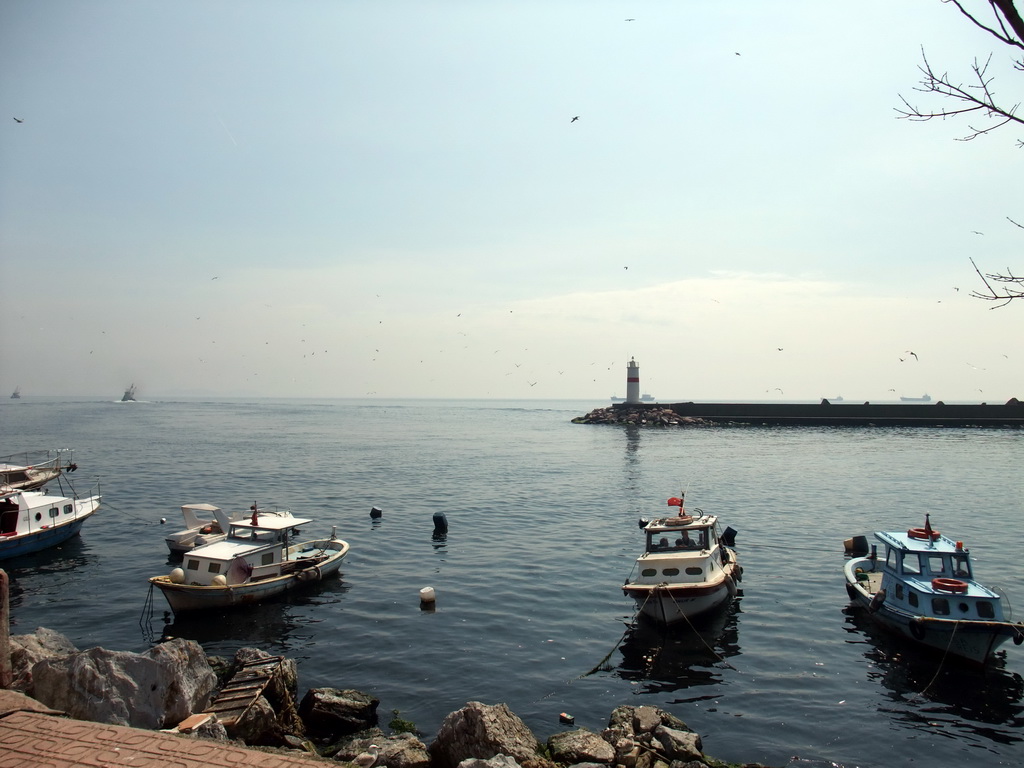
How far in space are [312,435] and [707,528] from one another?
91586mm

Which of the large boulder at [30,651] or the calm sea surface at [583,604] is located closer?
the large boulder at [30,651]

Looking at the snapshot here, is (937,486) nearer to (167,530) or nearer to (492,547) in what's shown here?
(492,547)

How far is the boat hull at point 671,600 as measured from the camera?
2100 cm

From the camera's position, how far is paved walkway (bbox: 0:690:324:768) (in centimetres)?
948

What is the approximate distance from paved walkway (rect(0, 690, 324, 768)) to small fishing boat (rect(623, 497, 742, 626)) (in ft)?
44.1

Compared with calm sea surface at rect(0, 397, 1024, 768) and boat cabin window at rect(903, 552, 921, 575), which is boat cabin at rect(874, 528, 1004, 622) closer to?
boat cabin window at rect(903, 552, 921, 575)

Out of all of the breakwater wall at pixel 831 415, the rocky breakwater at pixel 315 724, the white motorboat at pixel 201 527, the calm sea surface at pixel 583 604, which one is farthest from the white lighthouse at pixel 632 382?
the rocky breakwater at pixel 315 724

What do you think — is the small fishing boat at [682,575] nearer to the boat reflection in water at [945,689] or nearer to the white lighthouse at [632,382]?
the boat reflection in water at [945,689]

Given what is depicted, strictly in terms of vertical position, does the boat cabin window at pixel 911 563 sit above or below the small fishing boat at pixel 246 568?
above

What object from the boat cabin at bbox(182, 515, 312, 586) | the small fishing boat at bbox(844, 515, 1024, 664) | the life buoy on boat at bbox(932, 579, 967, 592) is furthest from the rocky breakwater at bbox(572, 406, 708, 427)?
the life buoy on boat at bbox(932, 579, 967, 592)

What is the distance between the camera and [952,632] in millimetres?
18266

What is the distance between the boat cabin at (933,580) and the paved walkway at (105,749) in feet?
59.2

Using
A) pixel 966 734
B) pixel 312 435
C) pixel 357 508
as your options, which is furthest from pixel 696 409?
pixel 966 734

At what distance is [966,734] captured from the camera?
15000 millimetres
